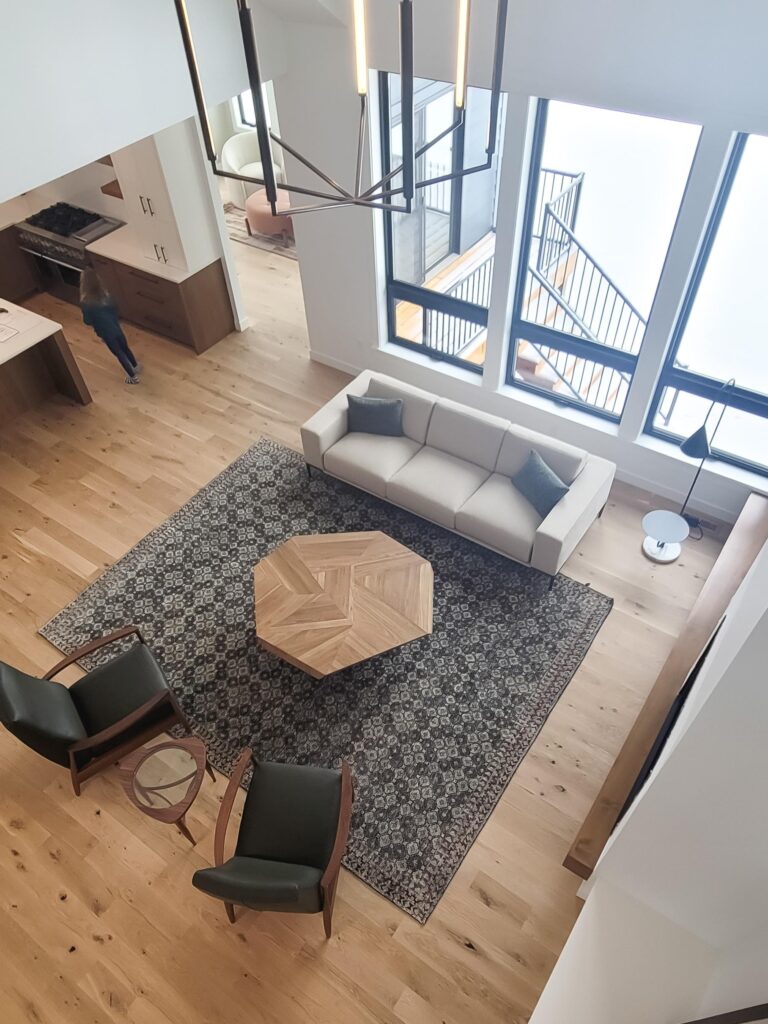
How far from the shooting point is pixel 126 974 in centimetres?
369

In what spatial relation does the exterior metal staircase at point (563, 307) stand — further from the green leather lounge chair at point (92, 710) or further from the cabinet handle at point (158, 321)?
the green leather lounge chair at point (92, 710)

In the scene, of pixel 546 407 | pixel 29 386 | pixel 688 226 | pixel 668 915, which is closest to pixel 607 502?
pixel 546 407

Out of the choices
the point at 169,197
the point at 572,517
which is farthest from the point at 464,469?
the point at 169,197

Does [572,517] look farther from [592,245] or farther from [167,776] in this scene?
[167,776]

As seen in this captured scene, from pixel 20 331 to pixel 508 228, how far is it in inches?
163

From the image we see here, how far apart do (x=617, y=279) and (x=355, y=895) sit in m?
4.31

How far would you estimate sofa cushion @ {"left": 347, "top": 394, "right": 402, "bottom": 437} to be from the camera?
18.9 ft

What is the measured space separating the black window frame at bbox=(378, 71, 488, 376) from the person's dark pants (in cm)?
242

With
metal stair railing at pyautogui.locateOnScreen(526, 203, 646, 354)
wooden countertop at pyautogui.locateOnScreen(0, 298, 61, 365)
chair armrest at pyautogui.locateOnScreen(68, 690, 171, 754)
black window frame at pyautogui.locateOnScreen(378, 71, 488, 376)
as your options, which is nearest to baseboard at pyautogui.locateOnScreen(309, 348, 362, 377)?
black window frame at pyautogui.locateOnScreen(378, 71, 488, 376)

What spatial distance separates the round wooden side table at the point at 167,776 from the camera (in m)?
3.76

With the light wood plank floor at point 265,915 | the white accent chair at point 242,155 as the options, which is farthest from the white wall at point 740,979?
the white accent chair at point 242,155

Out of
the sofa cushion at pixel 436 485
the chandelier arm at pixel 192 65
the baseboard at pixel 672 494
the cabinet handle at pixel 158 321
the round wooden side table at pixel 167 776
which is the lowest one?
the baseboard at pixel 672 494

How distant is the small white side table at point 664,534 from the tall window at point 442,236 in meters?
2.06

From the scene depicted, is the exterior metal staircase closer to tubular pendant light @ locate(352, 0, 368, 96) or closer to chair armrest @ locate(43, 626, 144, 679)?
tubular pendant light @ locate(352, 0, 368, 96)
